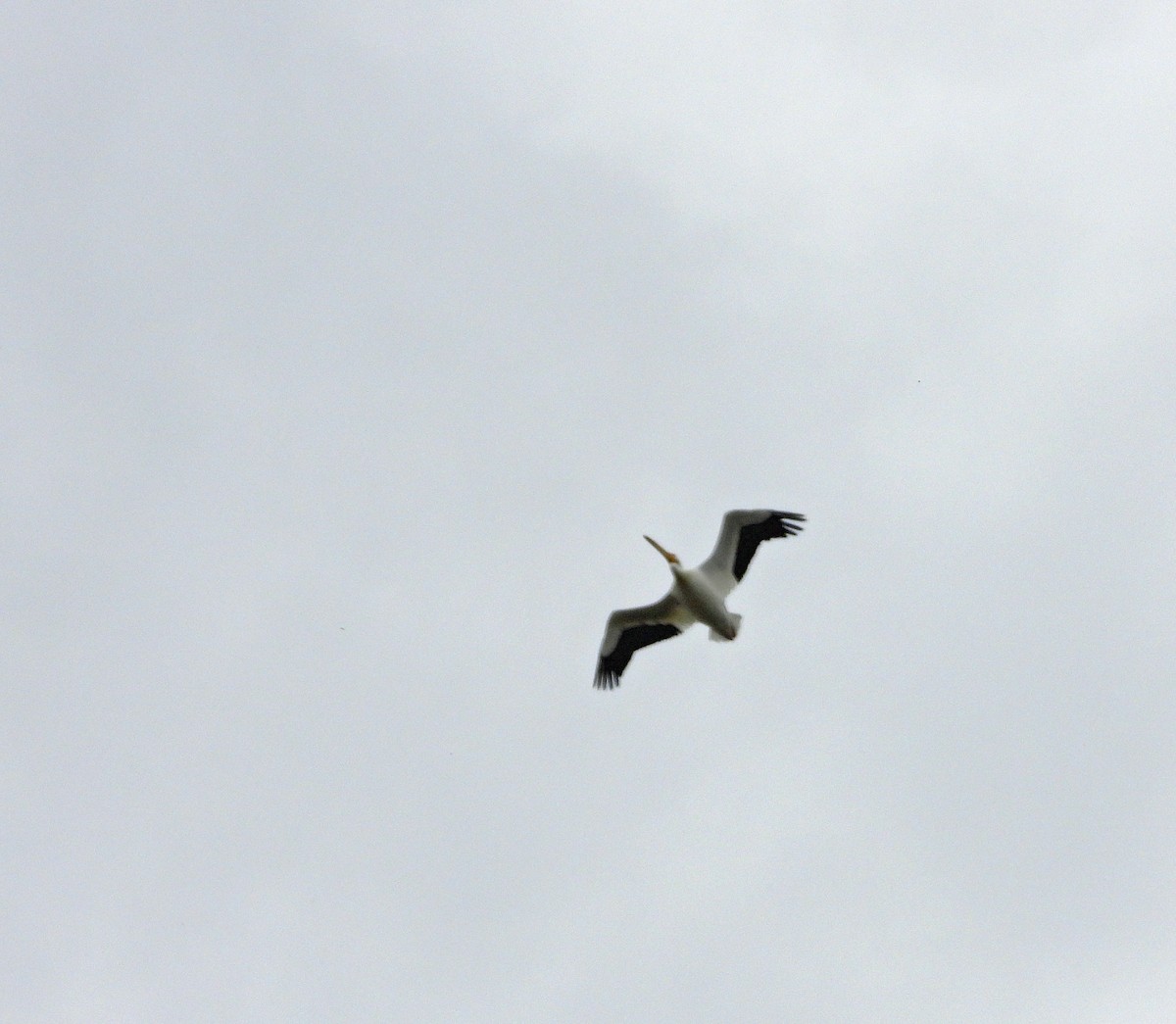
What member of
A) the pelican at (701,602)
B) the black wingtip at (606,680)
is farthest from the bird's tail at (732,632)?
the black wingtip at (606,680)

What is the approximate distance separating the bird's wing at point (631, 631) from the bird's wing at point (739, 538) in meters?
0.90

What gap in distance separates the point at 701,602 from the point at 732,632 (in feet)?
2.63

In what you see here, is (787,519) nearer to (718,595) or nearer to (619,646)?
(718,595)

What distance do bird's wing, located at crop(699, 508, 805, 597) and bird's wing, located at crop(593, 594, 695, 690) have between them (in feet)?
2.94

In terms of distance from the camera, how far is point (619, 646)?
3058cm

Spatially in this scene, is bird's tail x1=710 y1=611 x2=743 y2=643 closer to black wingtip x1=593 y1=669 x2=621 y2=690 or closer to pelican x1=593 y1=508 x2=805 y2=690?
pelican x1=593 y1=508 x2=805 y2=690

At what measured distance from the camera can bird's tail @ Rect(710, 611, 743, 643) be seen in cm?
2955


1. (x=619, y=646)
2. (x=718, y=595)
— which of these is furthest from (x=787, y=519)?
(x=619, y=646)

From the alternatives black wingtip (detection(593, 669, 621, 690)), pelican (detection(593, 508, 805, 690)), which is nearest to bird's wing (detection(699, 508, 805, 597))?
pelican (detection(593, 508, 805, 690))

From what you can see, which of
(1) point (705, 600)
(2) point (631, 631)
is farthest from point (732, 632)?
(2) point (631, 631)

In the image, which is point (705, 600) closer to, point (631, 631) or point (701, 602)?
point (701, 602)

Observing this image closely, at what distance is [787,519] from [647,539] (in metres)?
3.37

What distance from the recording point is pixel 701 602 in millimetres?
29469

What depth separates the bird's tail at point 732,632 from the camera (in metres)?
29.5
